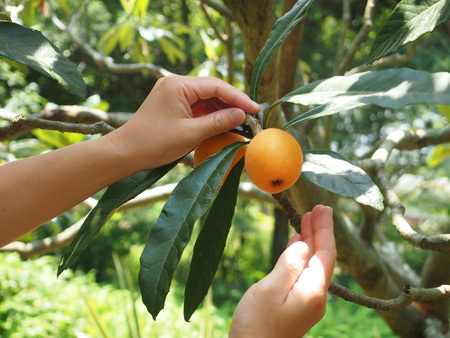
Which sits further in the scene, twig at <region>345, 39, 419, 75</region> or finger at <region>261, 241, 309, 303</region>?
twig at <region>345, 39, 419, 75</region>

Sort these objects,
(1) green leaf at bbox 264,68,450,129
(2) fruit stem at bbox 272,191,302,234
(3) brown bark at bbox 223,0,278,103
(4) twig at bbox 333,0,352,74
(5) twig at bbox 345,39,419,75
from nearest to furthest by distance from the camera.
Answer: (1) green leaf at bbox 264,68,450,129, (2) fruit stem at bbox 272,191,302,234, (3) brown bark at bbox 223,0,278,103, (5) twig at bbox 345,39,419,75, (4) twig at bbox 333,0,352,74

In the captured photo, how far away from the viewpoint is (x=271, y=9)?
914 mm

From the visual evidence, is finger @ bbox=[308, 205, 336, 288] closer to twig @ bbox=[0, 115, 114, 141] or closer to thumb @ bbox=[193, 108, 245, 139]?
thumb @ bbox=[193, 108, 245, 139]

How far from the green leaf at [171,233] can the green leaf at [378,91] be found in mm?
146

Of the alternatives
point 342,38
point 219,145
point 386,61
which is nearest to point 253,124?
point 219,145

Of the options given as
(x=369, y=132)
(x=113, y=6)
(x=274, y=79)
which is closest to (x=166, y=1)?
(x=113, y=6)

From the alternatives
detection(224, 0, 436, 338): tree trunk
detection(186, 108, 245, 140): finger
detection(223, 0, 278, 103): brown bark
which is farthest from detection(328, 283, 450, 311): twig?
detection(223, 0, 278, 103): brown bark

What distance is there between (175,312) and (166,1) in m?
6.35

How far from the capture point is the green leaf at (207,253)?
22.5 inches

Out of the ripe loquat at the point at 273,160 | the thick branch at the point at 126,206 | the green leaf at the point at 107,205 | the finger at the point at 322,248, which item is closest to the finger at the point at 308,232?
the finger at the point at 322,248

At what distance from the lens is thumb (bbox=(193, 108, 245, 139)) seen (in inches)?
21.7

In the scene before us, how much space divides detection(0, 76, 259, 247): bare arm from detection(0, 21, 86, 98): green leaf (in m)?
0.09

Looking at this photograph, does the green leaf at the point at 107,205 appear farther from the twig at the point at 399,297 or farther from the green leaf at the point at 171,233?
the twig at the point at 399,297

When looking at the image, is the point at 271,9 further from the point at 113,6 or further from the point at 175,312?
the point at 113,6
